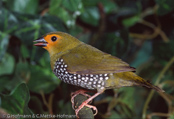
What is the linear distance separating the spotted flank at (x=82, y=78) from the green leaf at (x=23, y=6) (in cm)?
110

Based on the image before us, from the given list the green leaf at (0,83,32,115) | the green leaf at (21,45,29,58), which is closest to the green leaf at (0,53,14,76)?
the green leaf at (21,45,29,58)

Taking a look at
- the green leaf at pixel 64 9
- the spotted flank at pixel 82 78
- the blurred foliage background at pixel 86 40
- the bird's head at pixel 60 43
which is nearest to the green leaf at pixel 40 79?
the blurred foliage background at pixel 86 40

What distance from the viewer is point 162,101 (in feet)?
8.98

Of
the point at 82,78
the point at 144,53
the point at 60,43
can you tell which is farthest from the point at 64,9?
the point at 144,53

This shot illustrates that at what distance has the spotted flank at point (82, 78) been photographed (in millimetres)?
→ 1537

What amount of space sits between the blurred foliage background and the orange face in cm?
32

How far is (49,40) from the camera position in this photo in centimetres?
166

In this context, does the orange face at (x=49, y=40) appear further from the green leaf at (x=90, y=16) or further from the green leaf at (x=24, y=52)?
the green leaf at (x=90, y=16)

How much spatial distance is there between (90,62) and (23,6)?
1.21 meters

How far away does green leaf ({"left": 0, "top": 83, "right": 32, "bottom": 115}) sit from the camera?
5.09 ft

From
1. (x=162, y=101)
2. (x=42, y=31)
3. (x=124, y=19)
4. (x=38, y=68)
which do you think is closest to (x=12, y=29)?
(x=42, y=31)

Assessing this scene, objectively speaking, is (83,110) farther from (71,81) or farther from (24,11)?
(24,11)

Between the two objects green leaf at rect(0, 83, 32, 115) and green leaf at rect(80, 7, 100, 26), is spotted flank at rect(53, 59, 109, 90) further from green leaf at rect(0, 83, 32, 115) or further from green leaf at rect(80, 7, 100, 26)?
green leaf at rect(80, 7, 100, 26)

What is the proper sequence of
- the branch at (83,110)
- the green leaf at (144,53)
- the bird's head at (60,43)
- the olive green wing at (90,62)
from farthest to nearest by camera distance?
the green leaf at (144,53), the bird's head at (60,43), the olive green wing at (90,62), the branch at (83,110)
